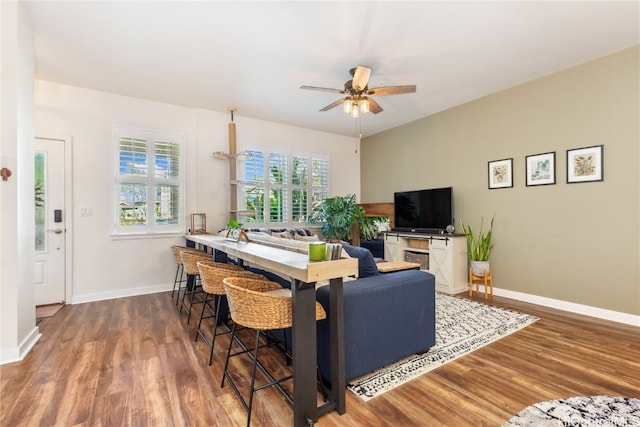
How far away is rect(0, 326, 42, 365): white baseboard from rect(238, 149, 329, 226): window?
9.91 feet

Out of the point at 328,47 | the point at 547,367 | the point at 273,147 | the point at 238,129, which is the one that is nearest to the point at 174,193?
the point at 238,129

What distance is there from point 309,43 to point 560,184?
137 inches

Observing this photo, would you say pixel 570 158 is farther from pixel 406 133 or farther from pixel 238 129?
pixel 238 129

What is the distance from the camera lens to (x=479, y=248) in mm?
4480

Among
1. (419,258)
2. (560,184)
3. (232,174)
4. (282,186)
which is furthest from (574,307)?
(232,174)

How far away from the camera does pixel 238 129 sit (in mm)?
5375

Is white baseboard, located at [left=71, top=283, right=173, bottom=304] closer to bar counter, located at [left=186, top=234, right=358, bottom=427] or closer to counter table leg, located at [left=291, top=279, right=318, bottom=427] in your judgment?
bar counter, located at [left=186, top=234, right=358, bottom=427]

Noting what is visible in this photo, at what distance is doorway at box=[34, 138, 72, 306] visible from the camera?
390 centimetres

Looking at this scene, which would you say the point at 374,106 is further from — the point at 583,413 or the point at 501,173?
the point at 583,413

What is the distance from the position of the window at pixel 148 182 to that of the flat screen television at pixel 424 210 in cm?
380

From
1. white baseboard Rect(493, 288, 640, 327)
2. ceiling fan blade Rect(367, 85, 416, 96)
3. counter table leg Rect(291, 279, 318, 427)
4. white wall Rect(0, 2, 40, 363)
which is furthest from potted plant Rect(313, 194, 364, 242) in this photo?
white wall Rect(0, 2, 40, 363)

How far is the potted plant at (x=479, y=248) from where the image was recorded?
430cm

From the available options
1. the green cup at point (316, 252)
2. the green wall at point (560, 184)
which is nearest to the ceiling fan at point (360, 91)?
the green wall at point (560, 184)

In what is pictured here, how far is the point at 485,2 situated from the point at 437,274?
11.4ft
